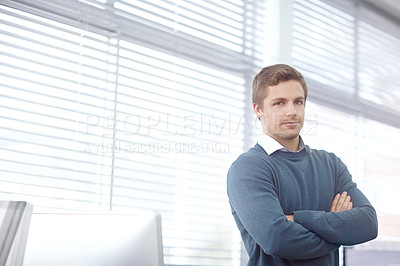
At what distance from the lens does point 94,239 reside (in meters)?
1.18

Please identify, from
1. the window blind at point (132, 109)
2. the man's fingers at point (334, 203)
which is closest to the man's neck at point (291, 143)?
the man's fingers at point (334, 203)

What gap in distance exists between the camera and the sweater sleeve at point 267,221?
5.15 feet

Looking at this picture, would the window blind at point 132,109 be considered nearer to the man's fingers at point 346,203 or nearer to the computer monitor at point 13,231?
the man's fingers at point 346,203

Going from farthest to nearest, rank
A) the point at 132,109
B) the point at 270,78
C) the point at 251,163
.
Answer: the point at 132,109
the point at 270,78
the point at 251,163

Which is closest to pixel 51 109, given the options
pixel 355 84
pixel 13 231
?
pixel 13 231

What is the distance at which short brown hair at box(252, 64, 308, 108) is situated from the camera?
179 centimetres

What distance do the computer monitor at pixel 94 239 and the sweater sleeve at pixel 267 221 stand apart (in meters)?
0.43

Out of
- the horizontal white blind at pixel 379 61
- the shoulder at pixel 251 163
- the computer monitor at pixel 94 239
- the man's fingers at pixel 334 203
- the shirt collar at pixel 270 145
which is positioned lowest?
the computer monitor at pixel 94 239

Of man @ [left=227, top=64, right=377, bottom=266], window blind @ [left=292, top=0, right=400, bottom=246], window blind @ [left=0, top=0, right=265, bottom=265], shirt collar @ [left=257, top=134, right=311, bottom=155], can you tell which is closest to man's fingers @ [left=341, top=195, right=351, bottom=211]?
man @ [left=227, top=64, right=377, bottom=266]

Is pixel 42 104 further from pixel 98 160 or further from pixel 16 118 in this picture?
pixel 98 160

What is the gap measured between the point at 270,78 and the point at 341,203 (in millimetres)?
490

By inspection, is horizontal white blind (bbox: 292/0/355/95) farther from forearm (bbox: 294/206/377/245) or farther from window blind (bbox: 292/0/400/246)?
forearm (bbox: 294/206/377/245)

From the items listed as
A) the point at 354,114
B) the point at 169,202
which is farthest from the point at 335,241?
the point at 354,114

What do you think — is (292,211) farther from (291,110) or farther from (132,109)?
(132,109)
